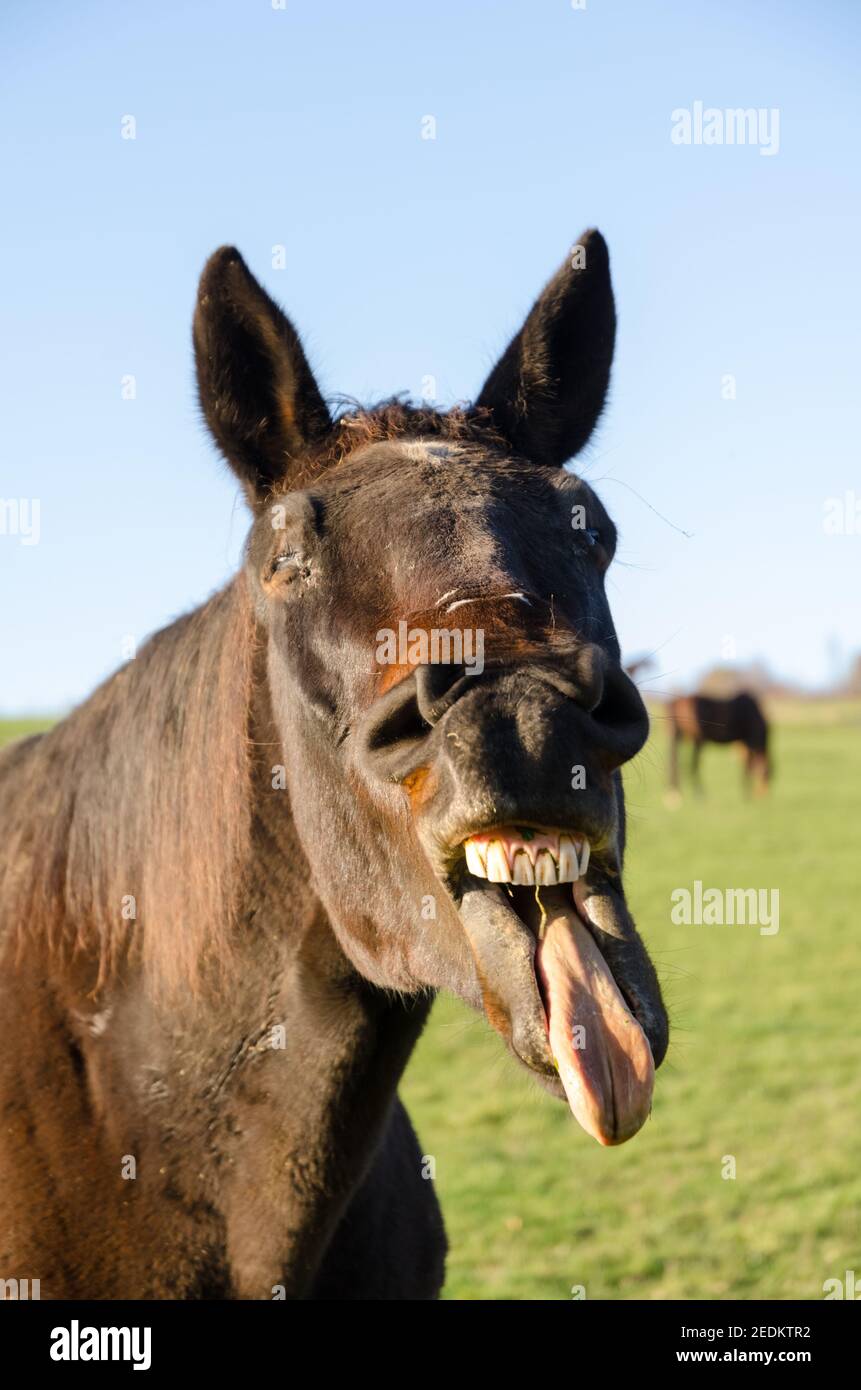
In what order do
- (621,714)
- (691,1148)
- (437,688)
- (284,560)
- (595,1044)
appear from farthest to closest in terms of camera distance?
(691,1148) → (284,560) → (621,714) → (437,688) → (595,1044)

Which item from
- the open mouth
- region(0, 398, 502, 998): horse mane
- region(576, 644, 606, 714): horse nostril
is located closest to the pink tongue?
the open mouth

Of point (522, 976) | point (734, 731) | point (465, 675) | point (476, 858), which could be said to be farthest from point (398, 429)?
point (734, 731)

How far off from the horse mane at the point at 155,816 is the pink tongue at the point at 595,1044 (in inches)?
46.7

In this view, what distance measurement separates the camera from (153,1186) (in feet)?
10.1

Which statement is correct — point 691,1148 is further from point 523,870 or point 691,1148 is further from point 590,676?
point 590,676

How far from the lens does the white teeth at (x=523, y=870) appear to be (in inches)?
88.0

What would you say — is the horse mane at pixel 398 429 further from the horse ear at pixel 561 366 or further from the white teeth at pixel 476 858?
the white teeth at pixel 476 858

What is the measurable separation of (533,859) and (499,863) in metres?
0.06

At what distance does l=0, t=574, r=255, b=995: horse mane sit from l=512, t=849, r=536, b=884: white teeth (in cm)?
111

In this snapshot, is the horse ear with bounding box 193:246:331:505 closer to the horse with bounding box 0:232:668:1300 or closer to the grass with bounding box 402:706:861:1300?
the horse with bounding box 0:232:668:1300

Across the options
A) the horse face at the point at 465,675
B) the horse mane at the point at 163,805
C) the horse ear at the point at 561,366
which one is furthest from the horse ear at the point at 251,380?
the horse ear at the point at 561,366

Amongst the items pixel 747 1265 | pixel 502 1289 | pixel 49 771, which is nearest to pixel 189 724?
pixel 49 771

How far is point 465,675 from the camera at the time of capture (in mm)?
2316
